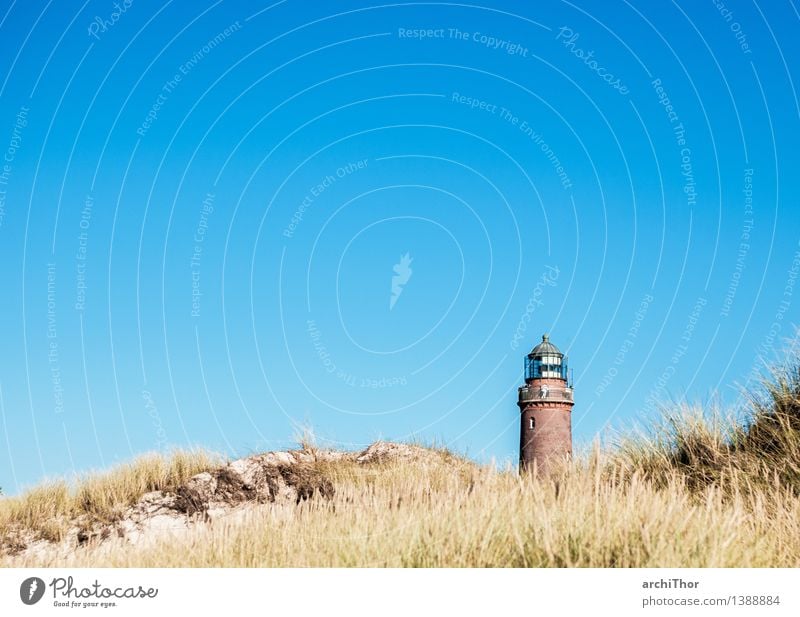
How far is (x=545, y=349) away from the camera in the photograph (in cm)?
2786

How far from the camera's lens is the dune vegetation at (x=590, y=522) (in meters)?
6.46

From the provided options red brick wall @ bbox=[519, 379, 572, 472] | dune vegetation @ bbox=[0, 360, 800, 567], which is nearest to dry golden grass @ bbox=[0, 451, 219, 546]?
dune vegetation @ bbox=[0, 360, 800, 567]

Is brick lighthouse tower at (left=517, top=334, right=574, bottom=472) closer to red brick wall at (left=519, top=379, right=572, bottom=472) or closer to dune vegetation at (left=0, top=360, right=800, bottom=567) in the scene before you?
red brick wall at (left=519, top=379, right=572, bottom=472)

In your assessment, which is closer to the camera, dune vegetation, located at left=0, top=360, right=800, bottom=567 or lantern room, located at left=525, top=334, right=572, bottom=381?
dune vegetation, located at left=0, top=360, right=800, bottom=567

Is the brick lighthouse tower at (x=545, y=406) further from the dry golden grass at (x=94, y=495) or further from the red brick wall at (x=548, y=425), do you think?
the dry golden grass at (x=94, y=495)

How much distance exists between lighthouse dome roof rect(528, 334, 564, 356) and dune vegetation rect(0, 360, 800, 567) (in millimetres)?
16531

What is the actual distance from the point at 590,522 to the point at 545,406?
68.0ft

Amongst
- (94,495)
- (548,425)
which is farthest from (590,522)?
(548,425)

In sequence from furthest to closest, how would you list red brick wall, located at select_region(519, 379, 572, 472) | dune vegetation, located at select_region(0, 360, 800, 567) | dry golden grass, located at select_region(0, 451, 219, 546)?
red brick wall, located at select_region(519, 379, 572, 472) < dry golden grass, located at select_region(0, 451, 219, 546) < dune vegetation, located at select_region(0, 360, 800, 567)

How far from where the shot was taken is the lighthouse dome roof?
27.7m

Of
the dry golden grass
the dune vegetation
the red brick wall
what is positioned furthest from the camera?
the red brick wall

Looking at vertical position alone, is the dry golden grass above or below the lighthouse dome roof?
below
